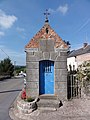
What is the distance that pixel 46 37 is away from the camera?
1393cm

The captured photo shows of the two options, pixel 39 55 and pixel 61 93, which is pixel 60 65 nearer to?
pixel 39 55

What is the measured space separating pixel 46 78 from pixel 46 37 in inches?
105

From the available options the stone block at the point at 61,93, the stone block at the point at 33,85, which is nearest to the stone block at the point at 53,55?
the stone block at the point at 33,85

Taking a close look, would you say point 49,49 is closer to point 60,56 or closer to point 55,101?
point 60,56

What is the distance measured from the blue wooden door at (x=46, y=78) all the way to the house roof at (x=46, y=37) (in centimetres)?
129

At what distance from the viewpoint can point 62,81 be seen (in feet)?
44.4

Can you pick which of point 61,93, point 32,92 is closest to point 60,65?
point 61,93

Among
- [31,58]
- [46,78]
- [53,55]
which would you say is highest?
[53,55]

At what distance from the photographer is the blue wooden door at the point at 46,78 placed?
1376cm

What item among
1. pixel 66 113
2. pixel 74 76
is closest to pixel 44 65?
pixel 74 76

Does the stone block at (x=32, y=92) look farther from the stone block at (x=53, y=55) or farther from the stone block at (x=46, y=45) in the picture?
the stone block at (x=46, y=45)

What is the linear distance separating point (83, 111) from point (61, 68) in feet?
11.6

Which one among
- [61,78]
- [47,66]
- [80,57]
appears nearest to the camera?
[61,78]

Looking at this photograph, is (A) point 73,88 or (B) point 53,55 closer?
(B) point 53,55
